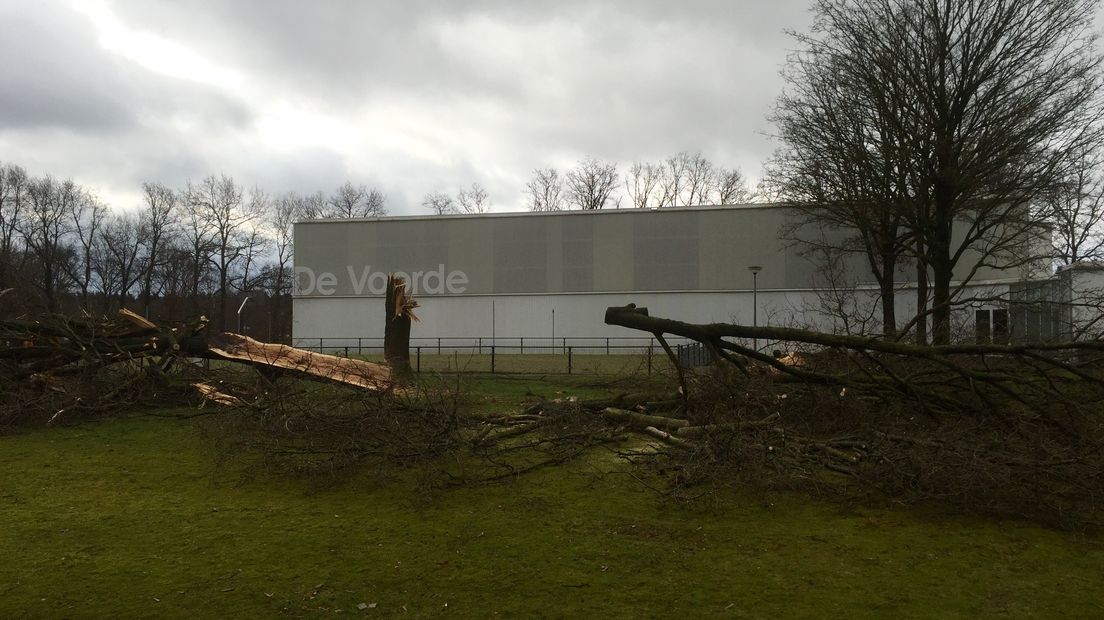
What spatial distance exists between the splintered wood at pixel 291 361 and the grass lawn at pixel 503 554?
381 cm

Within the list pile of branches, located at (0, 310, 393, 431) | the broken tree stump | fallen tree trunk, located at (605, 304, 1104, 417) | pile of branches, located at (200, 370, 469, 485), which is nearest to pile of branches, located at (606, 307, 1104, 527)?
fallen tree trunk, located at (605, 304, 1104, 417)

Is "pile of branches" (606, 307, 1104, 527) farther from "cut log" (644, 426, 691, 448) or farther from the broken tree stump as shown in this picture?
the broken tree stump

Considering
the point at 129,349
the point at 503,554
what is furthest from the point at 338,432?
the point at 129,349

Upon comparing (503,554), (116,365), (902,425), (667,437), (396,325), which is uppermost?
(396,325)

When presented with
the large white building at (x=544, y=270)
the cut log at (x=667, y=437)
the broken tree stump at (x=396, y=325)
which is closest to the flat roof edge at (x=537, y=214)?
the large white building at (x=544, y=270)

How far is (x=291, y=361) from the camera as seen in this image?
416 inches

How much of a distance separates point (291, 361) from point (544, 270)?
27.8 metres

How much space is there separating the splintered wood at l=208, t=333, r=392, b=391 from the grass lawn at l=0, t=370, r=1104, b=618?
381 centimetres

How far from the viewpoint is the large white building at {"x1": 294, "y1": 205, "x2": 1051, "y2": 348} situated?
36094 millimetres

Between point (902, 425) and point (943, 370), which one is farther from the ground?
point (943, 370)

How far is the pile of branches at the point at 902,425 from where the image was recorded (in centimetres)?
514

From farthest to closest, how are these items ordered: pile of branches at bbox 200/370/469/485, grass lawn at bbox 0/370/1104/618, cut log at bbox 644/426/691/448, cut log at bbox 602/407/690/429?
1. cut log at bbox 602/407/690/429
2. cut log at bbox 644/426/691/448
3. pile of branches at bbox 200/370/469/485
4. grass lawn at bbox 0/370/1104/618

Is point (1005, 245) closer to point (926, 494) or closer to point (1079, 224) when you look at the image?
point (1079, 224)

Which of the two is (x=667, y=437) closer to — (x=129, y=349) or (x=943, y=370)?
(x=943, y=370)
